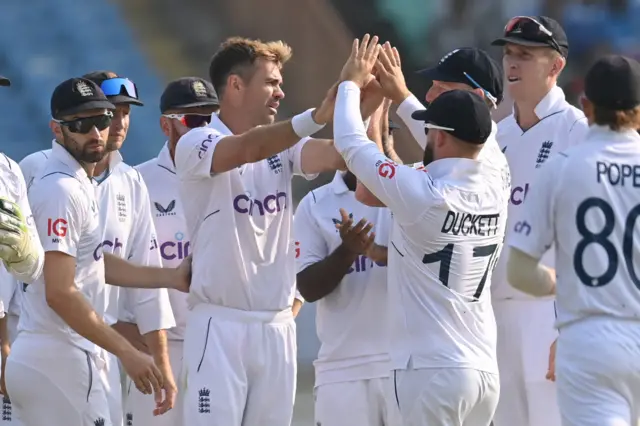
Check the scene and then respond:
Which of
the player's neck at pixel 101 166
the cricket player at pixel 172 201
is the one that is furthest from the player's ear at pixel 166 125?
the player's neck at pixel 101 166

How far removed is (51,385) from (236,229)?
3.67 ft

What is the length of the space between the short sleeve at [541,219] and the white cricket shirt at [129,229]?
8.40ft

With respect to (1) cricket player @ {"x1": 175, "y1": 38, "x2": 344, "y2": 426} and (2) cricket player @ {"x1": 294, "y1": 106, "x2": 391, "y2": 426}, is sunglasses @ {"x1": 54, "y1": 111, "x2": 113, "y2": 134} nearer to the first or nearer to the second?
(1) cricket player @ {"x1": 175, "y1": 38, "x2": 344, "y2": 426}

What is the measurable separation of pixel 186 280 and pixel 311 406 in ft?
16.4

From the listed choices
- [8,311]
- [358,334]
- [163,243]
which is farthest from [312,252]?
[8,311]

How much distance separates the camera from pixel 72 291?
552 cm

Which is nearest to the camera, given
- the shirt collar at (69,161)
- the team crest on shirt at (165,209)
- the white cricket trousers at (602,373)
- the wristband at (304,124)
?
the white cricket trousers at (602,373)

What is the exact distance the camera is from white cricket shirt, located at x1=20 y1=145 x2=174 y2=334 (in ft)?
20.6

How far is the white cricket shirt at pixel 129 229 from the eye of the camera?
6285mm

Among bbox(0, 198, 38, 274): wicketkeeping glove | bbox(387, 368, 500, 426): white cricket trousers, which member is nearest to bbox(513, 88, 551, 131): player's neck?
bbox(387, 368, 500, 426): white cricket trousers

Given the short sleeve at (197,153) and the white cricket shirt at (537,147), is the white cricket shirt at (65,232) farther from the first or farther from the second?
the white cricket shirt at (537,147)

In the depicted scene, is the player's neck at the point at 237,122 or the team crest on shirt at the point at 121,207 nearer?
the player's neck at the point at 237,122

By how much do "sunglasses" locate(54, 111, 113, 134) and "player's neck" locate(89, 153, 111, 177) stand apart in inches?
14.8

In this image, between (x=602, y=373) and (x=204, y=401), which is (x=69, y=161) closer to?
(x=204, y=401)
